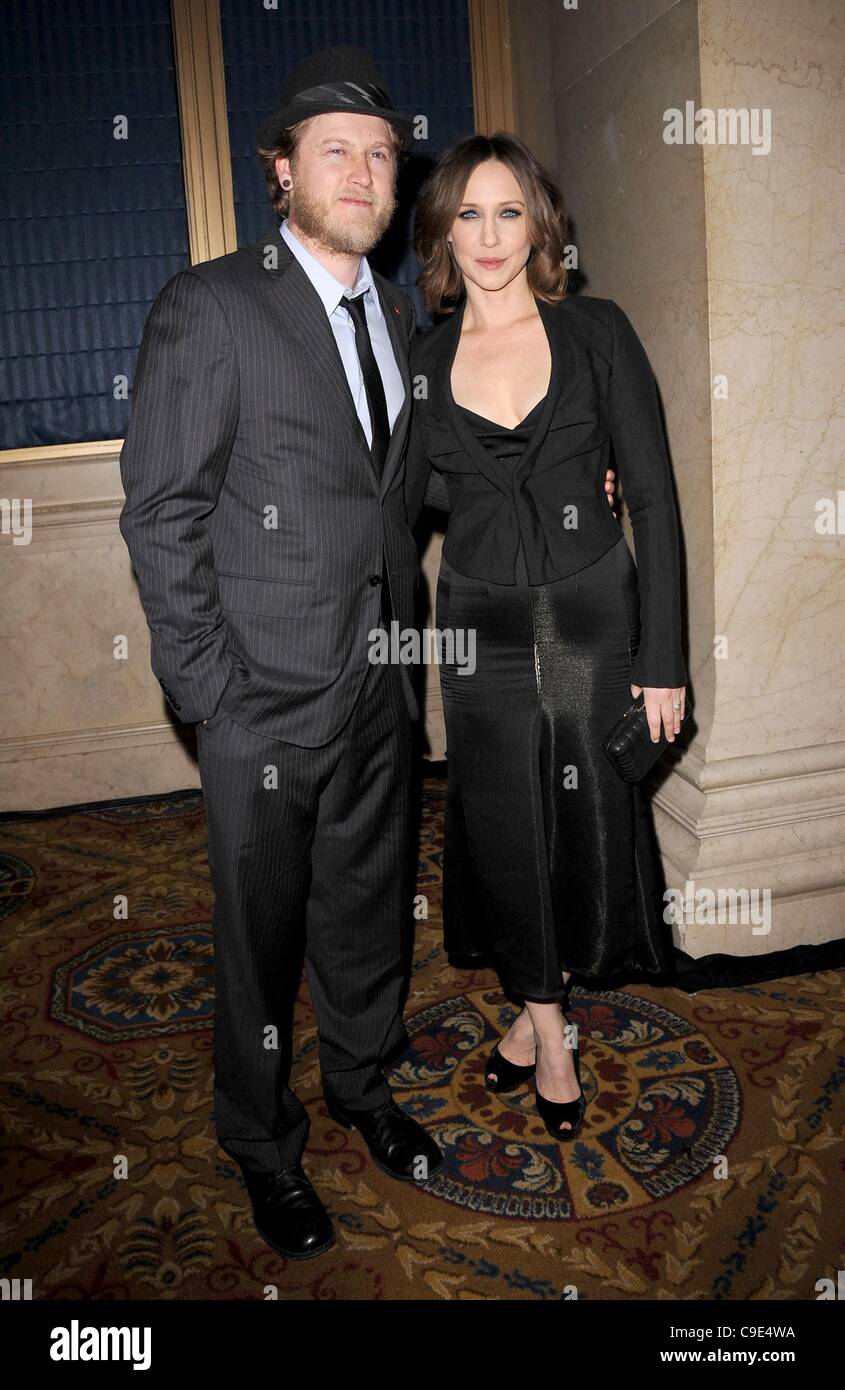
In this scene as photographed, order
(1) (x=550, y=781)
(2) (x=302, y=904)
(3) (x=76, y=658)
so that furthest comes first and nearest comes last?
(3) (x=76, y=658) < (1) (x=550, y=781) < (2) (x=302, y=904)

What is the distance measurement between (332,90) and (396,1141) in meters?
2.15

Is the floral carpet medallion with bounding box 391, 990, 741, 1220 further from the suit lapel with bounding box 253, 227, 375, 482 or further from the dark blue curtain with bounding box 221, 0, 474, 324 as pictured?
the dark blue curtain with bounding box 221, 0, 474, 324

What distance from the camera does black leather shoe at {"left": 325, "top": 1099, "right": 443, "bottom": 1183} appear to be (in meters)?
2.36

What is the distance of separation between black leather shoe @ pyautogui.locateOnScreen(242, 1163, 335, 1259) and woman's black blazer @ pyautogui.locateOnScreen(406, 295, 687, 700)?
1.27 meters

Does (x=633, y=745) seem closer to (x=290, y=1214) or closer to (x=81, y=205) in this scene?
(x=290, y=1214)

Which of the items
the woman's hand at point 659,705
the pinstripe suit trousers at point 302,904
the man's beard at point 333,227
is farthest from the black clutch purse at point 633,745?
the man's beard at point 333,227

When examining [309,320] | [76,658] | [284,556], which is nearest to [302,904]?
[284,556]

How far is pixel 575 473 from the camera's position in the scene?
2.31 metres

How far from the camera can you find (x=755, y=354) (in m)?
2.98

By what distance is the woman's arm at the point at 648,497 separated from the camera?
7.53ft

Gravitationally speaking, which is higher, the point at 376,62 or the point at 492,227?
the point at 376,62

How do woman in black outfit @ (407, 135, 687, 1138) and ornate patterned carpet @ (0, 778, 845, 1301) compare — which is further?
woman in black outfit @ (407, 135, 687, 1138)

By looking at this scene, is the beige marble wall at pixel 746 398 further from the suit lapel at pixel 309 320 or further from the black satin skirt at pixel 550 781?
the suit lapel at pixel 309 320

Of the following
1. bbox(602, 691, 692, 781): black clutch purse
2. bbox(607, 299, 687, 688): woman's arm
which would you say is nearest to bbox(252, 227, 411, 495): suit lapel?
bbox(607, 299, 687, 688): woman's arm
